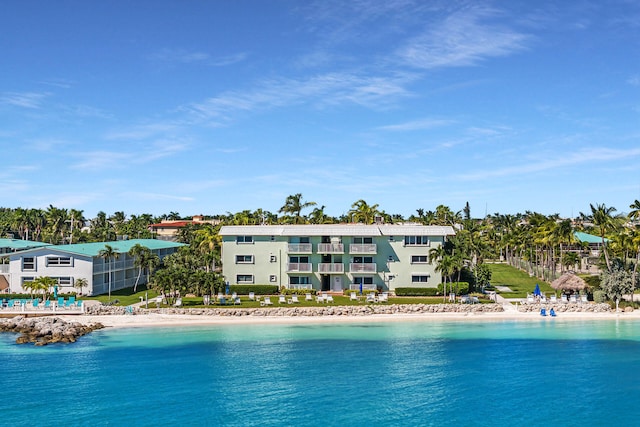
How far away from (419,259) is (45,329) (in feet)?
108

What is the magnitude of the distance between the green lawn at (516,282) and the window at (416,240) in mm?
9480

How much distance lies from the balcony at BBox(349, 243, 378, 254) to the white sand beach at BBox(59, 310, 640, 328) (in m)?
10.0

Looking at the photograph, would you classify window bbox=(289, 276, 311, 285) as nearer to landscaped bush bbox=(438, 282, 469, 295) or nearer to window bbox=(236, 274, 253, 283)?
window bbox=(236, 274, 253, 283)

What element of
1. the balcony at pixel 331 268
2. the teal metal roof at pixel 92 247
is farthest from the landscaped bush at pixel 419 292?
the teal metal roof at pixel 92 247

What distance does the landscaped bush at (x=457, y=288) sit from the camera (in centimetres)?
5500

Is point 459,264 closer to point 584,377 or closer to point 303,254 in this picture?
point 303,254

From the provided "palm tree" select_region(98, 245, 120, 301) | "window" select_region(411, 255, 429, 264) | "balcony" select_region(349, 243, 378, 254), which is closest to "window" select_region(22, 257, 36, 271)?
"palm tree" select_region(98, 245, 120, 301)

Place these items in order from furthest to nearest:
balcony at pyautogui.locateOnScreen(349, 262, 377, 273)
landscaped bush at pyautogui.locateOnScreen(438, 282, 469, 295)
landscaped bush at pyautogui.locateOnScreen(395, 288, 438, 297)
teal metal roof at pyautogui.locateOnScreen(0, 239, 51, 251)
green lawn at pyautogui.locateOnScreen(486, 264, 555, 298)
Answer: teal metal roof at pyautogui.locateOnScreen(0, 239, 51, 251) → green lawn at pyautogui.locateOnScreen(486, 264, 555, 298) → balcony at pyautogui.locateOnScreen(349, 262, 377, 273) → landscaped bush at pyautogui.locateOnScreen(395, 288, 438, 297) → landscaped bush at pyautogui.locateOnScreen(438, 282, 469, 295)

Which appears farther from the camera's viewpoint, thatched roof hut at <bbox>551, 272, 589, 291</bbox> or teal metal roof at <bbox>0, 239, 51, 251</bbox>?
teal metal roof at <bbox>0, 239, 51, 251</bbox>

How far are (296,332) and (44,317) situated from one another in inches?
769

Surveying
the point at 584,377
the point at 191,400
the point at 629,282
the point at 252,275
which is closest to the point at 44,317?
the point at 252,275

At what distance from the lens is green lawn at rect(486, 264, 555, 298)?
200ft

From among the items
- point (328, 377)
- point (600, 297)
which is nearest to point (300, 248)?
point (328, 377)

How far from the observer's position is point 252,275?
58969 mm
